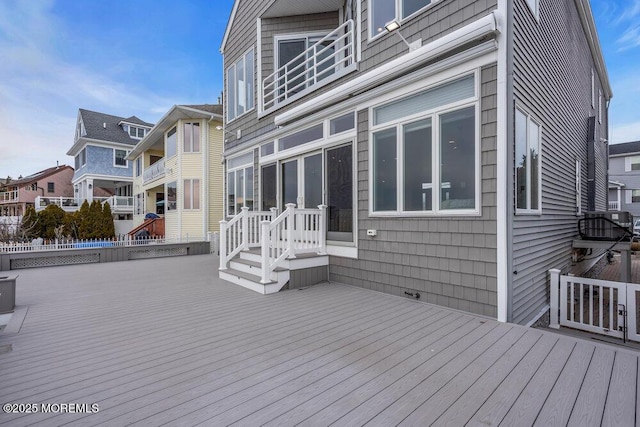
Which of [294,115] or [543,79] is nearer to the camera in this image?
[543,79]

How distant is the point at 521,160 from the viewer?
417 centimetres

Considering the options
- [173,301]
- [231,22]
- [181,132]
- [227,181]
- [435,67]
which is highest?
[231,22]

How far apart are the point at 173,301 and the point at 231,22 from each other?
8.97 m

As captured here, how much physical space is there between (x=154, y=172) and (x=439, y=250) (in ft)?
55.3

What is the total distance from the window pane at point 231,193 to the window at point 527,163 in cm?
746

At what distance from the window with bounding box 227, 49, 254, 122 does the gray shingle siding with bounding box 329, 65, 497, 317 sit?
4699 mm

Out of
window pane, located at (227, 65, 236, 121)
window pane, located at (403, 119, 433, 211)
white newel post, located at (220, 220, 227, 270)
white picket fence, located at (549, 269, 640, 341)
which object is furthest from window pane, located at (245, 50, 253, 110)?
white picket fence, located at (549, 269, 640, 341)

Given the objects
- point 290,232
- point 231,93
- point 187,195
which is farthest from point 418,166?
point 187,195

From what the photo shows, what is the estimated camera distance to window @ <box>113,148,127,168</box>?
2227 centimetres

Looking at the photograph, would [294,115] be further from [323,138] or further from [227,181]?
[227,181]

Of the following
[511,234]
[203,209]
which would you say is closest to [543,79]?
[511,234]

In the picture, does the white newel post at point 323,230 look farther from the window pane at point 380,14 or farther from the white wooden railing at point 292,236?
the window pane at point 380,14

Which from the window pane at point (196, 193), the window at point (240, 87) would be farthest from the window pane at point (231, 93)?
the window pane at point (196, 193)

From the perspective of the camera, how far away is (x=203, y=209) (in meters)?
13.5
